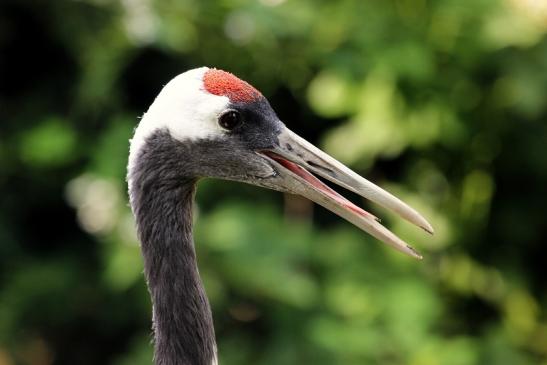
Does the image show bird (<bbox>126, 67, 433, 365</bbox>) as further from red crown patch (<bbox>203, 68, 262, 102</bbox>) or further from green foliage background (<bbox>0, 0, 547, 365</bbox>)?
green foliage background (<bbox>0, 0, 547, 365</bbox>)

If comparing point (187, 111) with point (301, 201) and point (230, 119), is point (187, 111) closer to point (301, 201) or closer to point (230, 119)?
point (230, 119)

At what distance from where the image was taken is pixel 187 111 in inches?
94.0

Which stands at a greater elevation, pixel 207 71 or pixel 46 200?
pixel 46 200

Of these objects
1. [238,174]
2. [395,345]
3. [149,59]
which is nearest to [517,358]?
[395,345]

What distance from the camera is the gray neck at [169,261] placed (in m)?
2.43

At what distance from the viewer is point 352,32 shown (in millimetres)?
4203

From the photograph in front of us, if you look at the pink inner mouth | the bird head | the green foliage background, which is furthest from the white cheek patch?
the green foliage background

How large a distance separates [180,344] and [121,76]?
2227mm

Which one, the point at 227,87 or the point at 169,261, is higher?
the point at 227,87

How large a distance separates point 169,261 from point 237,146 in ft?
1.03

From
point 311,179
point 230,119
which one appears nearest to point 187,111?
point 230,119

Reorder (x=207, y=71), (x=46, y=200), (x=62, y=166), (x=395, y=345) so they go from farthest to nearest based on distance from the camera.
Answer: (x=46, y=200), (x=62, y=166), (x=395, y=345), (x=207, y=71)

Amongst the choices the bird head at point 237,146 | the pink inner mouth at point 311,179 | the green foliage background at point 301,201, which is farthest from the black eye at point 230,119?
the green foliage background at point 301,201

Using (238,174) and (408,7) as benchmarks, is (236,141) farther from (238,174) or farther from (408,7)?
(408,7)
